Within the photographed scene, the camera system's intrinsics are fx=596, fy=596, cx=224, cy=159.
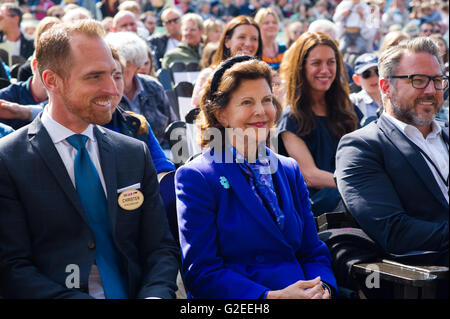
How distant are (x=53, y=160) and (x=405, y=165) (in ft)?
5.64

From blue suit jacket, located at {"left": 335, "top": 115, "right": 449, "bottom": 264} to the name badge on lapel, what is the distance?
1.13m

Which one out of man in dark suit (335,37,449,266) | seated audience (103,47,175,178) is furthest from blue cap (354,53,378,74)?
seated audience (103,47,175,178)

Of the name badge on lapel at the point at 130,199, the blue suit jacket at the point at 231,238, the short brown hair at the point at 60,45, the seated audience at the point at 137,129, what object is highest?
the short brown hair at the point at 60,45

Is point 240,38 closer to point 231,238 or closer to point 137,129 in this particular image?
point 137,129

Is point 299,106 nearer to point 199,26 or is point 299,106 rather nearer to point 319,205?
point 319,205

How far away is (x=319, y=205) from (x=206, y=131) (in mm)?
1208

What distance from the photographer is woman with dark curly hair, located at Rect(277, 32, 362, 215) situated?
4.00 meters

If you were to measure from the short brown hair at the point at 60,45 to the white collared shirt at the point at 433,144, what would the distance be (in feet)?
5.45

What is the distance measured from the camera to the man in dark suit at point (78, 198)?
2270 millimetres

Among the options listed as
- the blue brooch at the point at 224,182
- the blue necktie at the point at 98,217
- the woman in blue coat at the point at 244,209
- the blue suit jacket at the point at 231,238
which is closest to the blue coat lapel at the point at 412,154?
the woman in blue coat at the point at 244,209

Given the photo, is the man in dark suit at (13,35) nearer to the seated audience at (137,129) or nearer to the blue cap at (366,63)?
the blue cap at (366,63)

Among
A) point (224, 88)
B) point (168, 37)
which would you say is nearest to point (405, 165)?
point (224, 88)

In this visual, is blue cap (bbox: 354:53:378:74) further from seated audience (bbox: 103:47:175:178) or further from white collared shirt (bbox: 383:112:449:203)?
seated audience (bbox: 103:47:175:178)

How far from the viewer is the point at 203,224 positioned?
260 centimetres
